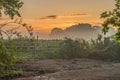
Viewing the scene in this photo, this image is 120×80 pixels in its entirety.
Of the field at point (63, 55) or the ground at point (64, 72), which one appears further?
the field at point (63, 55)

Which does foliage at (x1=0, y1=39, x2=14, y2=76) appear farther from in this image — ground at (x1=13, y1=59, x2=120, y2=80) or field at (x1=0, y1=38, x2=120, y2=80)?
field at (x1=0, y1=38, x2=120, y2=80)

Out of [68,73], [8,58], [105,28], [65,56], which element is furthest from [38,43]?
[105,28]

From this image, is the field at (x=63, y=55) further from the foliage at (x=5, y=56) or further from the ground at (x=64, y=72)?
the foliage at (x=5, y=56)

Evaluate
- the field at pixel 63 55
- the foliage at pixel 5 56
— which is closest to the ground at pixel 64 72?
the field at pixel 63 55

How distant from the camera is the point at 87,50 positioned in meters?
→ 32.7

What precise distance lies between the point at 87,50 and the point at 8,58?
13.9 meters

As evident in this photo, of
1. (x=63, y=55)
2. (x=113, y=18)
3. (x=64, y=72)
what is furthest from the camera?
(x=63, y=55)

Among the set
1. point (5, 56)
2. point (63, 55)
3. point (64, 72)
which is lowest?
point (64, 72)

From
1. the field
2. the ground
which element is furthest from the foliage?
the field

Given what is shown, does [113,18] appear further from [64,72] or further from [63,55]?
[63,55]

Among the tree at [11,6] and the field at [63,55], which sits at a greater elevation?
the tree at [11,6]

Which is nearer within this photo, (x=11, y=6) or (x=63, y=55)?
(x=11, y=6)

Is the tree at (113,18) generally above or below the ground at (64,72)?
above

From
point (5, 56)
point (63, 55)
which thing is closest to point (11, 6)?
point (5, 56)
